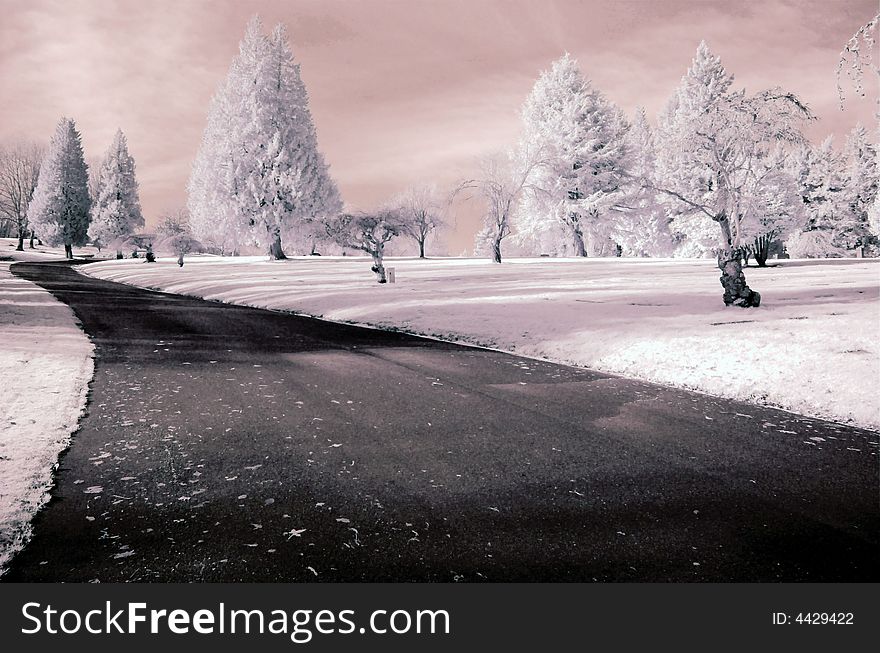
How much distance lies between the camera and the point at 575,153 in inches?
1500

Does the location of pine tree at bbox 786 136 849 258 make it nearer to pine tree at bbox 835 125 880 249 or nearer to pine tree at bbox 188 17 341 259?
pine tree at bbox 835 125 880 249

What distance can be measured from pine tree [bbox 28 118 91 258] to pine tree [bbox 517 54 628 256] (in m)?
55.0

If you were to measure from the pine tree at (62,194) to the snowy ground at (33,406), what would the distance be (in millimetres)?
61169

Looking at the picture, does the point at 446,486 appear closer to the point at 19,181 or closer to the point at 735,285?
the point at 735,285

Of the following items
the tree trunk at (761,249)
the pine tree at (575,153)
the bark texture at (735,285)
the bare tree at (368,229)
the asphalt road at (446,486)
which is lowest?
the asphalt road at (446,486)

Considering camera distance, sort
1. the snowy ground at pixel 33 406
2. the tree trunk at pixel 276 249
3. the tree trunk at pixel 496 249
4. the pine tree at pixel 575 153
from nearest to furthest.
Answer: the snowy ground at pixel 33 406
the tree trunk at pixel 496 249
the pine tree at pixel 575 153
the tree trunk at pixel 276 249

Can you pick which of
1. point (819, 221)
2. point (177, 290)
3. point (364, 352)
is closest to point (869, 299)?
point (364, 352)

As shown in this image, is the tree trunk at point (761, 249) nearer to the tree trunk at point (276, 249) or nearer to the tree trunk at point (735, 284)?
the tree trunk at point (735, 284)

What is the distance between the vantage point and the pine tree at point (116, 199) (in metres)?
60.6

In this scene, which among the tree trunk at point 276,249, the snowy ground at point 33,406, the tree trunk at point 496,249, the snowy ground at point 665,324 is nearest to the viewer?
the snowy ground at point 33,406

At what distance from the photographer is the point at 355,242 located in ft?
83.2

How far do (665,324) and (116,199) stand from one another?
68.3m

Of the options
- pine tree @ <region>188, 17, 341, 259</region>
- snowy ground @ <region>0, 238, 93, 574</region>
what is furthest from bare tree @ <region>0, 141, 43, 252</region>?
snowy ground @ <region>0, 238, 93, 574</region>

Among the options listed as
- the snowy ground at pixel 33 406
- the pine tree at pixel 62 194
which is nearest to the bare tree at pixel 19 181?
the pine tree at pixel 62 194
